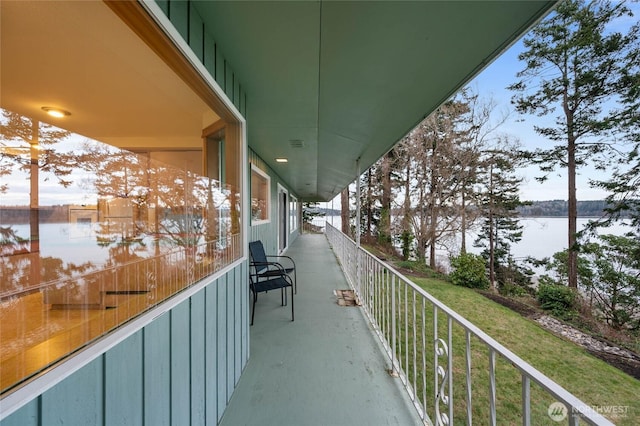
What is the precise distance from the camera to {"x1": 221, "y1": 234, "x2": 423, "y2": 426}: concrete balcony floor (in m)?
1.69

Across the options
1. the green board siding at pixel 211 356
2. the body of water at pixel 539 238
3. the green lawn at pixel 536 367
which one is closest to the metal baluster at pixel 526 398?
the green lawn at pixel 536 367

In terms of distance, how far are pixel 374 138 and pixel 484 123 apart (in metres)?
7.94

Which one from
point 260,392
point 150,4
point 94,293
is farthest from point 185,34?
point 260,392

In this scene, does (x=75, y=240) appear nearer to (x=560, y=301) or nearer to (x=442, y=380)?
(x=442, y=380)

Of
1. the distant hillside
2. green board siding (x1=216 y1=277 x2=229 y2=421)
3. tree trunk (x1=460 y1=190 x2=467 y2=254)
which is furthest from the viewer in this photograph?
tree trunk (x1=460 y1=190 x2=467 y2=254)

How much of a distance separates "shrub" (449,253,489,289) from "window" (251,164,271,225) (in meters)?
5.98

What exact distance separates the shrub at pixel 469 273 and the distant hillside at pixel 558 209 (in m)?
3.49

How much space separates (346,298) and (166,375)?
316 cm

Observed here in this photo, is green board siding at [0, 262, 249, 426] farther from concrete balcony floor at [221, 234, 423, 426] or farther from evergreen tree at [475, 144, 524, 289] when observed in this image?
evergreen tree at [475, 144, 524, 289]

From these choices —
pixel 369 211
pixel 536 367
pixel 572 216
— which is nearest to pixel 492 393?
pixel 536 367

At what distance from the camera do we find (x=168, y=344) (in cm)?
116

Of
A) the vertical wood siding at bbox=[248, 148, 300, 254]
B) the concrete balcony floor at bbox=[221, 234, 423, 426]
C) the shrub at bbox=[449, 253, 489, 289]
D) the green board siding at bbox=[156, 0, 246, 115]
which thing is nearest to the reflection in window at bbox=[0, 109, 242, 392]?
the green board siding at bbox=[156, 0, 246, 115]

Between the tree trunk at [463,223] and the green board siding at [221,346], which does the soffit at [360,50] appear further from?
the tree trunk at [463,223]

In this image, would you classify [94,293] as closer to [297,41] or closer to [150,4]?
[150,4]
